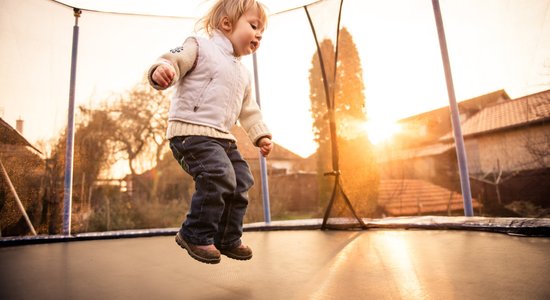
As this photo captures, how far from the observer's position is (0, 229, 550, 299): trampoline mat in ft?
2.04

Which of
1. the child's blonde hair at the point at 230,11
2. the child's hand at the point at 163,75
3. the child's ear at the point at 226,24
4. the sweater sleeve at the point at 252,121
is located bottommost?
the sweater sleeve at the point at 252,121

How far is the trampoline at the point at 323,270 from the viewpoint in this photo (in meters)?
0.63

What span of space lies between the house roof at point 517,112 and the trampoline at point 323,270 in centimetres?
50

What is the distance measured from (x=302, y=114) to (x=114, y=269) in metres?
2.01

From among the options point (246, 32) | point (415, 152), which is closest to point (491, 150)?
point (415, 152)

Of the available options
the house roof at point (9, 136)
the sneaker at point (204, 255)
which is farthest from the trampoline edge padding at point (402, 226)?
the sneaker at point (204, 255)

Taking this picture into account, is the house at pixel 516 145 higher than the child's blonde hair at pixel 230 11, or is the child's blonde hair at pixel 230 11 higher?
the child's blonde hair at pixel 230 11

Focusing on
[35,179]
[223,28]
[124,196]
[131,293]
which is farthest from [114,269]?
[124,196]

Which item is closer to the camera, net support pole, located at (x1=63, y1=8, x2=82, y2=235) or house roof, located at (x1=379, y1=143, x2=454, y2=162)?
net support pole, located at (x1=63, y1=8, x2=82, y2=235)

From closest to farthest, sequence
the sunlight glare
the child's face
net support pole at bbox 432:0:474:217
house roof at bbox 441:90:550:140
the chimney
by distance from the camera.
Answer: the child's face → house roof at bbox 441:90:550:140 → net support pole at bbox 432:0:474:217 → the chimney → the sunlight glare

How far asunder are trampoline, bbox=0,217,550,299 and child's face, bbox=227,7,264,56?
68cm

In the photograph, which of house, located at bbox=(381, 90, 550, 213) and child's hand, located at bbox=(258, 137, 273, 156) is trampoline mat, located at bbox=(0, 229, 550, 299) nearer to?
child's hand, located at bbox=(258, 137, 273, 156)

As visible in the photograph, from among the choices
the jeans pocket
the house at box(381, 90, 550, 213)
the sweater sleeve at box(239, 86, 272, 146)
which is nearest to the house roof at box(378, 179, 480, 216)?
the house at box(381, 90, 550, 213)

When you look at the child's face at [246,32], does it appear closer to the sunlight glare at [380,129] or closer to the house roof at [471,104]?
the house roof at [471,104]
